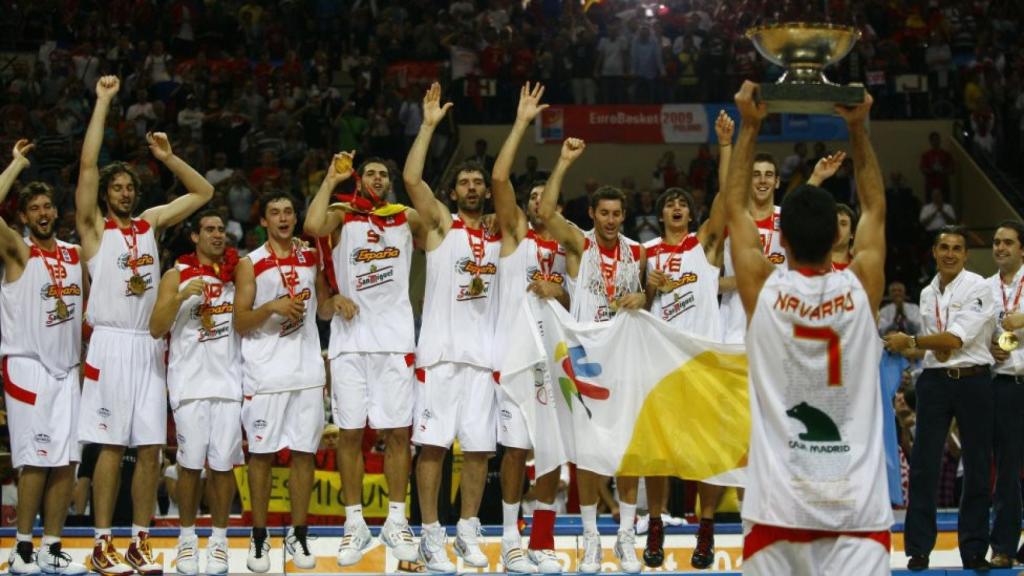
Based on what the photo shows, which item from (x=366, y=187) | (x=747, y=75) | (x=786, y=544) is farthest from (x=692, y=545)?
(x=747, y=75)

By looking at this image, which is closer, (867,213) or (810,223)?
(810,223)

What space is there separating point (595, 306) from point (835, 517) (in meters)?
4.71

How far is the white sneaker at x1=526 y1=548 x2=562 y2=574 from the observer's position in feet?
31.8

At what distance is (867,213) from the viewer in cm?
589

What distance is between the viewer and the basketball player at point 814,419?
5.55 meters

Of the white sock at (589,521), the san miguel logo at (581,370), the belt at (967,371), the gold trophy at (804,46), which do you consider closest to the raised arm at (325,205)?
the san miguel logo at (581,370)

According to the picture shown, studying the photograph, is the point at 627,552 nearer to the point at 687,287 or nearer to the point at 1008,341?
the point at 687,287


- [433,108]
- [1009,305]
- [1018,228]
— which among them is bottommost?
[1009,305]

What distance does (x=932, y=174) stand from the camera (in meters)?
21.1

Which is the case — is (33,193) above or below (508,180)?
below

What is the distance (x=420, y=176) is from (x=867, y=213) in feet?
14.7

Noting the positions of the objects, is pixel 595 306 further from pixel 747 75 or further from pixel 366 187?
pixel 747 75

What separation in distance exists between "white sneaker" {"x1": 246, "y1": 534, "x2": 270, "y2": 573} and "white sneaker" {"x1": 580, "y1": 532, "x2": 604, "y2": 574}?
2.24 metres

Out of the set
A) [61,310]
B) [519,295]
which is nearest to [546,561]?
[519,295]
